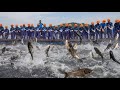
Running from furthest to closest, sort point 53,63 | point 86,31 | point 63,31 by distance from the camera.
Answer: point 63,31
point 86,31
point 53,63

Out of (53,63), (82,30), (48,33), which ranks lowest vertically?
(53,63)

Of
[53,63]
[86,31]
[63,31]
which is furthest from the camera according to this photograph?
[63,31]

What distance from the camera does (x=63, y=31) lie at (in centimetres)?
809

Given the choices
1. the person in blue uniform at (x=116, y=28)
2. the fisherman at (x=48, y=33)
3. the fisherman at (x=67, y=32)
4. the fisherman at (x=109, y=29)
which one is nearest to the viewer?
the person in blue uniform at (x=116, y=28)

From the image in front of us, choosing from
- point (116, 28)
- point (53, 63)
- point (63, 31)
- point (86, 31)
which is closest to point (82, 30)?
point (86, 31)

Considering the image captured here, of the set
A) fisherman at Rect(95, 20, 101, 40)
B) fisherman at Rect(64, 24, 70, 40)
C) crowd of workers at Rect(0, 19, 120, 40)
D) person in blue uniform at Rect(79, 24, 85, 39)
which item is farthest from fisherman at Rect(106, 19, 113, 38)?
fisherman at Rect(64, 24, 70, 40)

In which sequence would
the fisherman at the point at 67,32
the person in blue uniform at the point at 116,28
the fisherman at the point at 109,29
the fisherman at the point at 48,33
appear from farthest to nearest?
1. the fisherman at the point at 48,33
2. the fisherman at the point at 67,32
3. the fisherman at the point at 109,29
4. the person in blue uniform at the point at 116,28

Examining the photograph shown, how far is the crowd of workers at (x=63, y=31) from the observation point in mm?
7930

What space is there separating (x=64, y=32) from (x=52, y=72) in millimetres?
1215

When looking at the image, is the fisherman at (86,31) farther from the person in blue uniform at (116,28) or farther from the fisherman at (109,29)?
the person in blue uniform at (116,28)

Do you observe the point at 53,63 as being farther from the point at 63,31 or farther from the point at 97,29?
the point at 97,29

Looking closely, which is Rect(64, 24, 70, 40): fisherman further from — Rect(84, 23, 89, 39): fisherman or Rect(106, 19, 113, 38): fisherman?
Rect(106, 19, 113, 38): fisherman

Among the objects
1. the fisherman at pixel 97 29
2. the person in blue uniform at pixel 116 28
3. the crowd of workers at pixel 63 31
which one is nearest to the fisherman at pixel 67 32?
the crowd of workers at pixel 63 31
